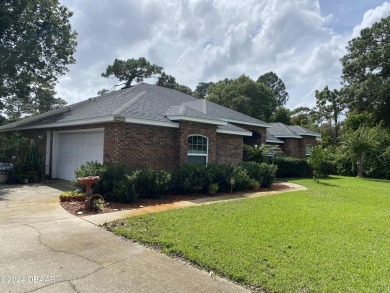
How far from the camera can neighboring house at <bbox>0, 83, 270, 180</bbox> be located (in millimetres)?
10828

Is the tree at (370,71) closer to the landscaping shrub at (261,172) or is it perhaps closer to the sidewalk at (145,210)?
the landscaping shrub at (261,172)

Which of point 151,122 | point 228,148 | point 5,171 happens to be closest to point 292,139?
point 228,148

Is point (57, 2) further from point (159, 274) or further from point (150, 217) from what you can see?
point (159, 274)

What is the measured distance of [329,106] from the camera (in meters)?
38.5

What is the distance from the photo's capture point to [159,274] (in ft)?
13.3

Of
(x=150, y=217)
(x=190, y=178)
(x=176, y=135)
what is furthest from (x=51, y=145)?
(x=150, y=217)

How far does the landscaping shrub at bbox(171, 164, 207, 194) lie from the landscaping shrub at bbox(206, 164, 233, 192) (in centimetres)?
23

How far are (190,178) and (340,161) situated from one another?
17797 mm

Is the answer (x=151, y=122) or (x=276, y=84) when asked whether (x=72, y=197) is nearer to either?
(x=151, y=122)

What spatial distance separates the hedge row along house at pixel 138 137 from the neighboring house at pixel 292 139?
9387mm

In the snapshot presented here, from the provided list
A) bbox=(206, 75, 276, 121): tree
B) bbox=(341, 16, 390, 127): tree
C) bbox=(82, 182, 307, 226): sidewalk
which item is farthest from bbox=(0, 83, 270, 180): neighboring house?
bbox=(206, 75, 276, 121): tree

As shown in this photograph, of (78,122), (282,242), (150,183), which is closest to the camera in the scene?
(282,242)

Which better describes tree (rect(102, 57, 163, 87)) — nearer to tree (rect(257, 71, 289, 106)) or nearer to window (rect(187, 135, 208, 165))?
window (rect(187, 135, 208, 165))

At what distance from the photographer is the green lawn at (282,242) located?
3891 millimetres
